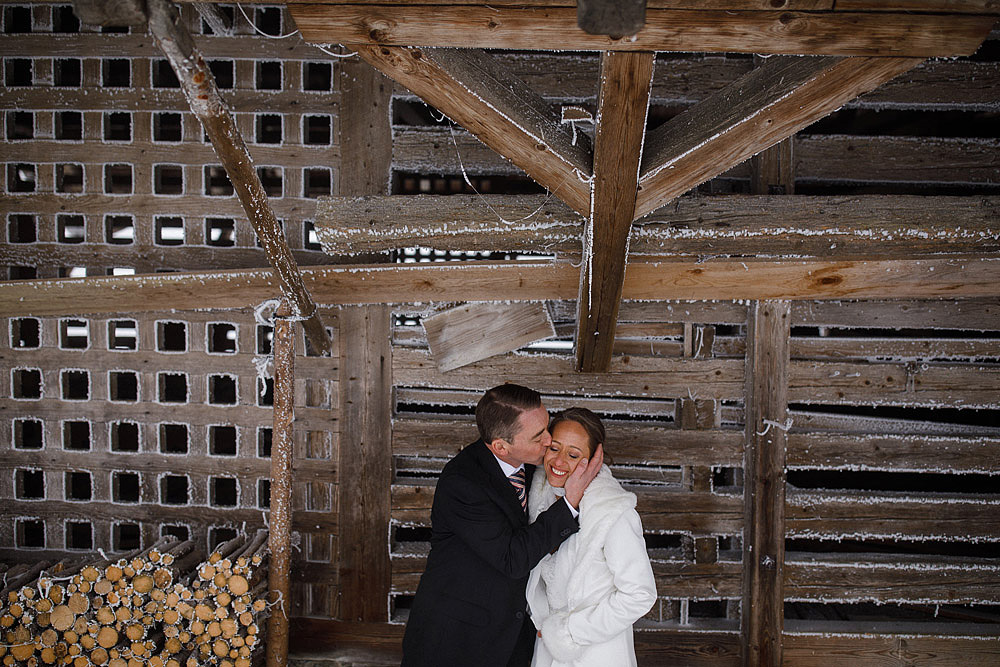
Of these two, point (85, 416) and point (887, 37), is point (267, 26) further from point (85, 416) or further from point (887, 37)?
point (887, 37)

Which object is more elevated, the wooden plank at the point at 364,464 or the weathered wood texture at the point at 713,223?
the weathered wood texture at the point at 713,223

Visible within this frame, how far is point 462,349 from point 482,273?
1.91 feet

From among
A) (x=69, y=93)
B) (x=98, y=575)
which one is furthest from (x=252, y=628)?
(x=69, y=93)

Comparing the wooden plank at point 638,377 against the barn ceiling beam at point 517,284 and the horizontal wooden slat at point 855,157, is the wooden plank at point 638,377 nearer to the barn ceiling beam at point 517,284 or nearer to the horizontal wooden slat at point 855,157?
the barn ceiling beam at point 517,284

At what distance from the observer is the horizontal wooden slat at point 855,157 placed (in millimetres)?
3510

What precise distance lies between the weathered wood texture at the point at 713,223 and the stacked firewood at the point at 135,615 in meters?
1.98

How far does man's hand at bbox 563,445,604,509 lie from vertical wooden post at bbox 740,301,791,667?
141 centimetres

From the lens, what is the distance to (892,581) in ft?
12.1

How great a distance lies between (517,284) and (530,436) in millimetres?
915

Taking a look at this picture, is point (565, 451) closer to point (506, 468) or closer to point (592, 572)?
point (506, 468)

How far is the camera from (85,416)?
3830 mm

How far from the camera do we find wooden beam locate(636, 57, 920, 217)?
6.33ft

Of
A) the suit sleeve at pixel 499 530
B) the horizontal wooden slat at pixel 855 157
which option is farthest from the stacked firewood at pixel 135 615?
the horizontal wooden slat at pixel 855 157

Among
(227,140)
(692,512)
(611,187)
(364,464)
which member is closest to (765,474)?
(692,512)
